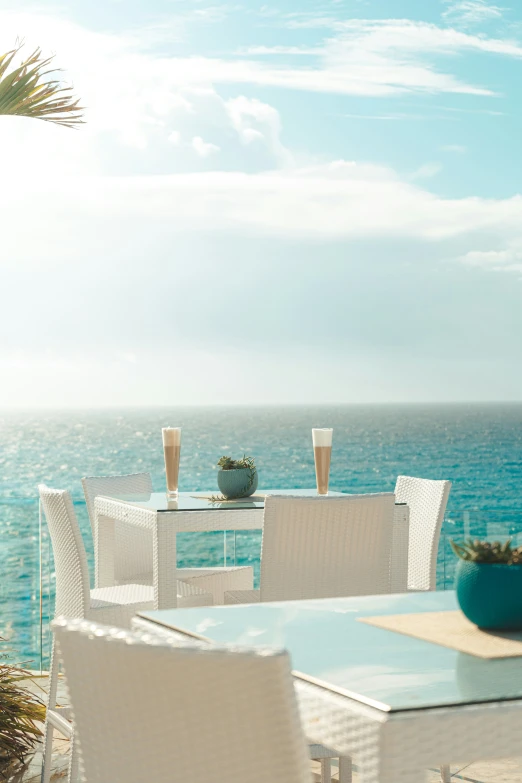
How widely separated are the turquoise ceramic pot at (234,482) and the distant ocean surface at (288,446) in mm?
31266

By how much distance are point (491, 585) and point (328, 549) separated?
1.34m

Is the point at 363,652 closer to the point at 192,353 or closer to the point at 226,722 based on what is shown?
the point at 226,722

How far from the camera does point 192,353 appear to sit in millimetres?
37031

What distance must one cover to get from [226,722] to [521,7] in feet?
129

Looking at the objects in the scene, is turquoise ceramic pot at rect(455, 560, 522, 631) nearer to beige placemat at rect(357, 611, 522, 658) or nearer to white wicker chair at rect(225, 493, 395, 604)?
beige placemat at rect(357, 611, 522, 658)

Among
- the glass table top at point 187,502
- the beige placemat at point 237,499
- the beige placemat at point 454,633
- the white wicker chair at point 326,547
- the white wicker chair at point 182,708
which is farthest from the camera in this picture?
the beige placemat at point 237,499

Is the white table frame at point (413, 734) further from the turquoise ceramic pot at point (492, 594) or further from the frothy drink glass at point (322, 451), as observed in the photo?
the frothy drink glass at point (322, 451)

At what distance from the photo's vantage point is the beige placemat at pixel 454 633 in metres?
1.71

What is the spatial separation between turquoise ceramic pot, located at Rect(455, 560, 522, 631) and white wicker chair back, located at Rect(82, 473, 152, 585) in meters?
2.97

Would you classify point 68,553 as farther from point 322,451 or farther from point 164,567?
point 322,451

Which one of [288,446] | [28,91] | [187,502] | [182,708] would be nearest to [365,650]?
[182,708]

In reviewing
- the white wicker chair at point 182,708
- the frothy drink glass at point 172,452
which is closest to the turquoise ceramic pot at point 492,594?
the white wicker chair at point 182,708

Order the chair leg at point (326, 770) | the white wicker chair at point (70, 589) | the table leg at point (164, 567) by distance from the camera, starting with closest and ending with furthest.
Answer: the chair leg at point (326, 770) < the white wicker chair at point (70, 589) < the table leg at point (164, 567)

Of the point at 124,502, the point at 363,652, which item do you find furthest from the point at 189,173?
the point at 363,652
